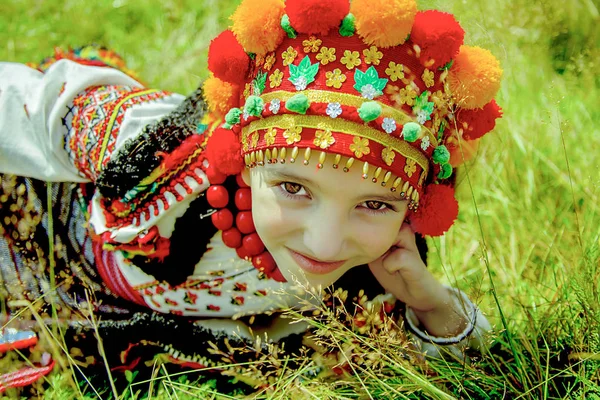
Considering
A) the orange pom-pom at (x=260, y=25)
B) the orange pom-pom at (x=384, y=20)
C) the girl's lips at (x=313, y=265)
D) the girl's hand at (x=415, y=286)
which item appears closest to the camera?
the orange pom-pom at (x=384, y=20)

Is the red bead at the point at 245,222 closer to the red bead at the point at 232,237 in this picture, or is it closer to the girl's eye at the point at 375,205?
the red bead at the point at 232,237

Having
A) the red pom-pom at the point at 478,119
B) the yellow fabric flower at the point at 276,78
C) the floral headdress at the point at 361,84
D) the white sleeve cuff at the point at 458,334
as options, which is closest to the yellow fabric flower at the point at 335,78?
the floral headdress at the point at 361,84

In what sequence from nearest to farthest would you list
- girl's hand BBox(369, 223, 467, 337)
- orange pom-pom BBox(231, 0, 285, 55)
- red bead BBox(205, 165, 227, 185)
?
orange pom-pom BBox(231, 0, 285, 55)
red bead BBox(205, 165, 227, 185)
girl's hand BBox(369, 223, 467, 337)

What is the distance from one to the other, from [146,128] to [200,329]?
63 centimetres

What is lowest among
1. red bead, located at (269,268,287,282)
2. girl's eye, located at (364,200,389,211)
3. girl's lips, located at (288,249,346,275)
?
red bead, located at (269,268,287,282)

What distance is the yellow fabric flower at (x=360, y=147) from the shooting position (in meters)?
1.36

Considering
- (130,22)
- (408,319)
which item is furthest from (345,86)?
(130,22)

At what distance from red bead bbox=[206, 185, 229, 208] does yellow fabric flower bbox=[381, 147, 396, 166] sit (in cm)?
50

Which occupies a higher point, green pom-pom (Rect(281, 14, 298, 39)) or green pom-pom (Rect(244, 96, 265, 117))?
green pom-pom (Rect(281, 14, 298, 39))

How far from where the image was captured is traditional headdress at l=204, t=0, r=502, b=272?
1362 millimetres

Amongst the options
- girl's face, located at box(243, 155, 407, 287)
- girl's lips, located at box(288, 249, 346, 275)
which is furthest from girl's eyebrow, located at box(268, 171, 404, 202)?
girl's lips, located at box(288, 249, 346, 275)

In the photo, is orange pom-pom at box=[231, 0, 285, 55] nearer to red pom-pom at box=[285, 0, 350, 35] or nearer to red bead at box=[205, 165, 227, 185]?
red pom-pom at box=[285, 0, 350, 35]

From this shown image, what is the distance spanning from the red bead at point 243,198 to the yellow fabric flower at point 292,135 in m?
0.33

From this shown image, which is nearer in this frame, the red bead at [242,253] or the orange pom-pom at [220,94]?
the orange pom-pom at [220,94]
